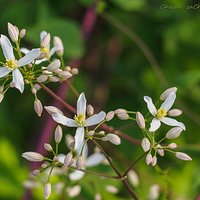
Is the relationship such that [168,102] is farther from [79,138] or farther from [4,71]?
[4,71]

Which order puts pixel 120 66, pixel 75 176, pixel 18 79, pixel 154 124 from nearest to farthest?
pixel 18 79 → pixel 154 124 → pixel 75 176 → pixel 120 66

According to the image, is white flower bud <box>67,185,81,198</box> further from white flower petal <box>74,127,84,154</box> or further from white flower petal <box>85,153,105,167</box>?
white flower petal <box>74,127,84,154</box>

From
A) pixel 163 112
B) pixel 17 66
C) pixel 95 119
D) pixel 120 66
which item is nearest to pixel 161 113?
pixel 163 112

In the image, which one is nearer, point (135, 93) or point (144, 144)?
point (144, 144)

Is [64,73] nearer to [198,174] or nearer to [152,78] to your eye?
[198,174]

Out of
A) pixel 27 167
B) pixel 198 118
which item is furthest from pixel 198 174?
pixel 27 167

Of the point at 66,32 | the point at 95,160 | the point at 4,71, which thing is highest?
the point at 4,71

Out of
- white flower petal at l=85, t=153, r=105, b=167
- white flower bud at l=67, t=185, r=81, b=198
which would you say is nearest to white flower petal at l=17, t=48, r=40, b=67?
white flower bud at l=67, t=185, r=81, b=198
